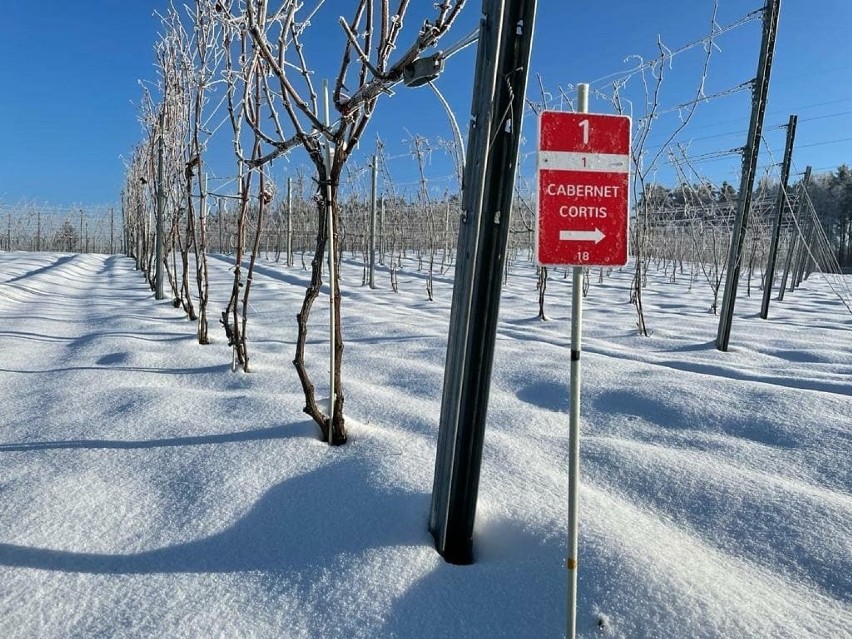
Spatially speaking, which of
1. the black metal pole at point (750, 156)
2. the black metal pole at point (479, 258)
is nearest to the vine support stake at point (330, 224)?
the black metal pole at point (479, 258)

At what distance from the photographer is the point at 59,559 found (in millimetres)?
1435

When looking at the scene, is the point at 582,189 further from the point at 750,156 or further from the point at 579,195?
the point at 750,156

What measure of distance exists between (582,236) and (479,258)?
0.28 m

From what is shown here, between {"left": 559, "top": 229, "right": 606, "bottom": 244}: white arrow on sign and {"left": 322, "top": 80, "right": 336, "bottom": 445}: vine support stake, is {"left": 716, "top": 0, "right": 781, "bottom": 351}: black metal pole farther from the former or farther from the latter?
{"left": 559, "top": 229, "right": 606, "bottom": 244}: white arrow on sign

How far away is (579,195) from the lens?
3.65 feet

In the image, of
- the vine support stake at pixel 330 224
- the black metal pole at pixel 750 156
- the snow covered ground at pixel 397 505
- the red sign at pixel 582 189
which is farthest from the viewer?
the black metal pole at pixel 750 156

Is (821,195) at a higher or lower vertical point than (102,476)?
higher

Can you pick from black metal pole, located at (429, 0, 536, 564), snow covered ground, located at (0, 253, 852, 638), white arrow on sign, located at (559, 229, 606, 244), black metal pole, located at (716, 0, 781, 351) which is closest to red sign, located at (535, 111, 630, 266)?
white arrow on sign, located at (559, 229, 606, 244)

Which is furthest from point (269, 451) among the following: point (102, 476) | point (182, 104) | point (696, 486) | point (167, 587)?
point (182, 104)

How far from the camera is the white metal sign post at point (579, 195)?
1.09 metres

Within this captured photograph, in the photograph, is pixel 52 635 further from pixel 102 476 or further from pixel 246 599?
pixel 102 476

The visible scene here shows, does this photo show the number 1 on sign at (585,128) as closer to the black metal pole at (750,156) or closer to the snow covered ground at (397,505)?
the snow covered ground at (397,505)

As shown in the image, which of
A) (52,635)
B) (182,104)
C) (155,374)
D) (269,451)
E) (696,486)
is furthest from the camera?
(182,104)

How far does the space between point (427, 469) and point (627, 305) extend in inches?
306
